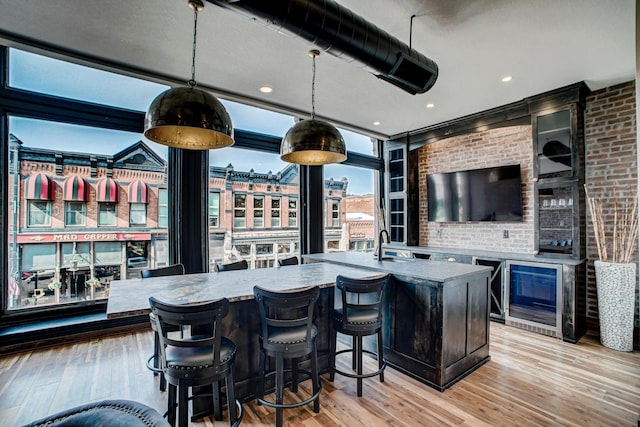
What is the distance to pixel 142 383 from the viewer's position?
105 inches

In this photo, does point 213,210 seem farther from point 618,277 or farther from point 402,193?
point 618,277

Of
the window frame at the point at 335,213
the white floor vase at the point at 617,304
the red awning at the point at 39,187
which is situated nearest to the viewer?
the white floor vase at the point at 617,304

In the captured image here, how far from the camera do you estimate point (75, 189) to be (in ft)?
12.0

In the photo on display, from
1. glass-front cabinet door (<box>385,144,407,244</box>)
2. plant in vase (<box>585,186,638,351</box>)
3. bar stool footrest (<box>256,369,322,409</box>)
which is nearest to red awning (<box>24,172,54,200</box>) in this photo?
bar stool footrest (<box>256,369,322,409</box>)

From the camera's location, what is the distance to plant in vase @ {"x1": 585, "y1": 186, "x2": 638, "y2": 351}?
3.35 meters

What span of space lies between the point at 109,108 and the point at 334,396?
404 centimetres

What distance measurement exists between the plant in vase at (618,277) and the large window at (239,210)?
448 cm

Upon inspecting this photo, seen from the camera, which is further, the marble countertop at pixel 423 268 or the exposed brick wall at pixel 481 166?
the exposed brick wall at pixel 481 166

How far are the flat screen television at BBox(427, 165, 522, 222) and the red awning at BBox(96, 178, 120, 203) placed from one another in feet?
16.5

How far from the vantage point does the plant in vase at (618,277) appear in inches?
132

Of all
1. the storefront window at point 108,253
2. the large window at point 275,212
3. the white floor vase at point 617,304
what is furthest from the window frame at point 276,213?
the white floor vase at point 617,304

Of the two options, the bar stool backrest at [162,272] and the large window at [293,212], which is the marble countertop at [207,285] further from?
the large window at [293,212]

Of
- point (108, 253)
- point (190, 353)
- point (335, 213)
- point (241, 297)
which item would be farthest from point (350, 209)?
point (190, 353)

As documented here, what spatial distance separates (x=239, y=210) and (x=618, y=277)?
4762mm
